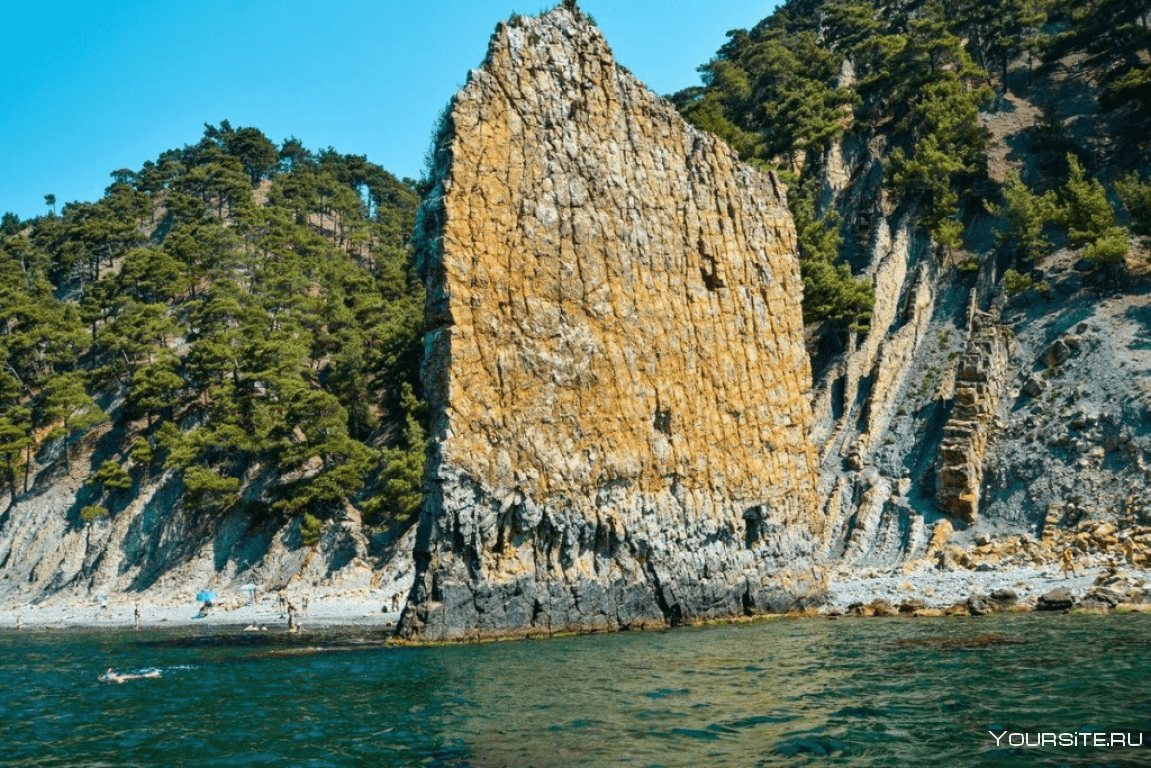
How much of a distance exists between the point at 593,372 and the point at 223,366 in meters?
32.6

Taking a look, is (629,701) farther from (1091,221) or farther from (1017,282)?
(1091,221)

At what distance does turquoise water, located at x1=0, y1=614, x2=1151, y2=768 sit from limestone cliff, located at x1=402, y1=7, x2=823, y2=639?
119 inches

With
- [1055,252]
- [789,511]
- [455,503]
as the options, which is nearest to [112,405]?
[455,503]

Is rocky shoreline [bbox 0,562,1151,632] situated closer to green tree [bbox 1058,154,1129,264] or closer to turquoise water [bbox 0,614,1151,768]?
turquoise water [bbox 0,614,1151,768]

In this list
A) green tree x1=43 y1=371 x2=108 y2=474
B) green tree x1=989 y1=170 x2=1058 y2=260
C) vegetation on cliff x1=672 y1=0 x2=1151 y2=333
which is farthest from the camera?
green tree x1=43 y1=371 x2=108 y2=474

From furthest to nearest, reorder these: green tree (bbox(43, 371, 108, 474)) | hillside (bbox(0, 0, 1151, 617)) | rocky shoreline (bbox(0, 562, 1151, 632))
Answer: green tree (bbox(43, 371, 108, 474)) → hillside (bbox(0, 0, 1151, 617)) → rocky shoreline (bbox(0, 562, 1151, 632))

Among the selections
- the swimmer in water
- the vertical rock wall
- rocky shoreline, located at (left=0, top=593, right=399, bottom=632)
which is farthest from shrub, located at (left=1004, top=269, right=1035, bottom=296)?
the swimmer in water

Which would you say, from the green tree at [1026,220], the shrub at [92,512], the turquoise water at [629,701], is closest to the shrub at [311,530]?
the shrub at [92,512]

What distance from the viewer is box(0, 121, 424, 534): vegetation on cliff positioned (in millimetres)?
50469

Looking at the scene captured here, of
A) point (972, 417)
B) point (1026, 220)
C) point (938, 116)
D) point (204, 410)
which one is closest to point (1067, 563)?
point (972, 417)

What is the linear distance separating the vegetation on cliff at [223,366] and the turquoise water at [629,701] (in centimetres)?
2376

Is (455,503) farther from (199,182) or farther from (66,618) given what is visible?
(199,182)

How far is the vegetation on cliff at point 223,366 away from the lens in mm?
50469

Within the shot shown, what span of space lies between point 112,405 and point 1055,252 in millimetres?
57568
